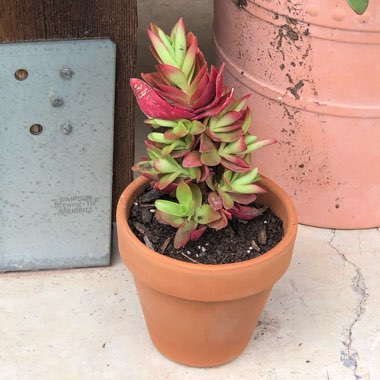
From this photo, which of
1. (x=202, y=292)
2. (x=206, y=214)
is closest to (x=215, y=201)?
(x=206, y=214)

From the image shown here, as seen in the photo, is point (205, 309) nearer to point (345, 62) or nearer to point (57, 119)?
point (57, 119)

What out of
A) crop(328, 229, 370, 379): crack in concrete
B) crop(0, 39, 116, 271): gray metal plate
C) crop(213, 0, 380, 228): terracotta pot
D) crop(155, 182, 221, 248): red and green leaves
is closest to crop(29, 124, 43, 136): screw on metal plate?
crop(0, 39, 116, 271): gray metal plate

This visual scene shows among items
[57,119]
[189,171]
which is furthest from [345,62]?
[57,119]

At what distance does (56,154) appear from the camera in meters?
1.65

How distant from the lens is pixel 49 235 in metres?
1.74

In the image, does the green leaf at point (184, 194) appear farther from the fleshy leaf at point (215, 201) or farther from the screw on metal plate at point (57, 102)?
the screw on metal plate at point (57, 102)

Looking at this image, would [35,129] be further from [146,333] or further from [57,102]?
[146,333]

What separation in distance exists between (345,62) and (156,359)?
2.38 ft

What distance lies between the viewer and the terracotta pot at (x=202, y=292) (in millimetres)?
1364

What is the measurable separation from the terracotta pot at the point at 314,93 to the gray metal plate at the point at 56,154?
0.37 metres

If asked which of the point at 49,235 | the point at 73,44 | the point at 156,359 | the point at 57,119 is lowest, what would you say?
the point at 156,359

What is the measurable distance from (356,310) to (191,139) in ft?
1.94

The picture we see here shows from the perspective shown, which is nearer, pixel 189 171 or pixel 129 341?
pixel 189 171

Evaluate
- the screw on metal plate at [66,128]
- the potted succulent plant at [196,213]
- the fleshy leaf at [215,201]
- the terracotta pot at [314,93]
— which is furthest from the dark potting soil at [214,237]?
the terracotta pot at [314,93]
